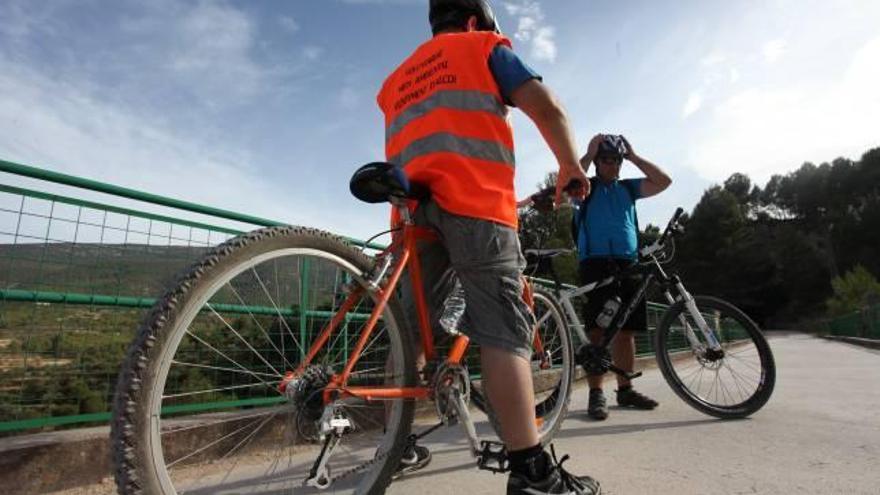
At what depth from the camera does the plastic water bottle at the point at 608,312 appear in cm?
404

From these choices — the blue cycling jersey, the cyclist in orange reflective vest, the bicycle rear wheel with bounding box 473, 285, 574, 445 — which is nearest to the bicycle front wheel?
the blue cycling jersey

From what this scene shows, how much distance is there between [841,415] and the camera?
12.1ft

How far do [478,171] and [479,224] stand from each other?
199mm

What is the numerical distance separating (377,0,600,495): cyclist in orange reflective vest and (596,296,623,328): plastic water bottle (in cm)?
207

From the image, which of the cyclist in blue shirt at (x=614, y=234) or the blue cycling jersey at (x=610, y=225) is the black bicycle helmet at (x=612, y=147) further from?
the blue cycling jersey at (x=610, y=225)

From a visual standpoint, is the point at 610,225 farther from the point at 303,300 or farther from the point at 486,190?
the point at 303,300

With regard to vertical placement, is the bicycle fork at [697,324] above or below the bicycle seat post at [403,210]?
below

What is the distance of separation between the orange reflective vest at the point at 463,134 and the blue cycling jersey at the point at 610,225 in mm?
2411

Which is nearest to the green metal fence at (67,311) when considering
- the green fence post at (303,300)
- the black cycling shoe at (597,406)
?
the green fence post at (303,300)

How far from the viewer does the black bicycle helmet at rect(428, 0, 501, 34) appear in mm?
2326

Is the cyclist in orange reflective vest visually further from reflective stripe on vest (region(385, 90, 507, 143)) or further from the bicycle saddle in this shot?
the bicycle saddle

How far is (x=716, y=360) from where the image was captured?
157 inches

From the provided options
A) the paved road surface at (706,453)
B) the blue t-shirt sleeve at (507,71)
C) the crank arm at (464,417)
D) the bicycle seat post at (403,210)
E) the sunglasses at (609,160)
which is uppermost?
the sunglasses at (609,160)

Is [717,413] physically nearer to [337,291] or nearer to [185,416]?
[337,291]
